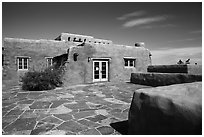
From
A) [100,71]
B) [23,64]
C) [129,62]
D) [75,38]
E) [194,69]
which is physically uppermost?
[75,38]

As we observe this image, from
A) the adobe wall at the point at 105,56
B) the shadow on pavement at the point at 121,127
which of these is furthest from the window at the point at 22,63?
the shadow on pavement at the point at 121,127

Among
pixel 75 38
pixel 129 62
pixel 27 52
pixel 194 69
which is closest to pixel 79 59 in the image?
pixel 129 62

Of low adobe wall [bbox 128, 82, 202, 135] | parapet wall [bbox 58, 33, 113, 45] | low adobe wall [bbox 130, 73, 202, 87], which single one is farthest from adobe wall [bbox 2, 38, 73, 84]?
low adobe wall [bbox 128, 82, 202, 135]

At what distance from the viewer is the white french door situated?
11.3 m

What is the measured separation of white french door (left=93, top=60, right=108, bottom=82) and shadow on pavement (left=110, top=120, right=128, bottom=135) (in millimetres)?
8139

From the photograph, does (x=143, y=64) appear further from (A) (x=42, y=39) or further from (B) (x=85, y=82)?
(A) (x=42, y=39)

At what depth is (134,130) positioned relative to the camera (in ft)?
8.18

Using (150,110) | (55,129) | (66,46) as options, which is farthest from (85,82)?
(150,110)

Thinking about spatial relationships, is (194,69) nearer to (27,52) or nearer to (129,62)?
(129,62)

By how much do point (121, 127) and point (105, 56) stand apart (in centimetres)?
891

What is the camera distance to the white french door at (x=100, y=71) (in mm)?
11344

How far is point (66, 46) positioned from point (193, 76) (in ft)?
37.6

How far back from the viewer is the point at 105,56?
11.6 meters

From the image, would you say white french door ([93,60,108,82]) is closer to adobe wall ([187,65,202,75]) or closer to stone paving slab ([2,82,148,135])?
adobe wall ([187,65,202,75])
